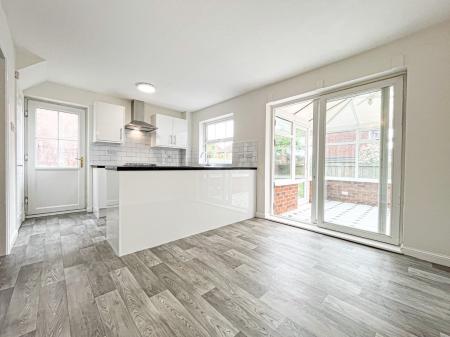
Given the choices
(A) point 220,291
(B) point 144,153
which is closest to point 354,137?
(A) point 220,291

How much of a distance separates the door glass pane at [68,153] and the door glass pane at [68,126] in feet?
0.32

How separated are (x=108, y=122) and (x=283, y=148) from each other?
341 centimetres

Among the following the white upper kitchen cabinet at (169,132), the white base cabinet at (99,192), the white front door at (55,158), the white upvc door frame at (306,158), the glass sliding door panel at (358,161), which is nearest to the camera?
the glass sliding door panel at (358,161)

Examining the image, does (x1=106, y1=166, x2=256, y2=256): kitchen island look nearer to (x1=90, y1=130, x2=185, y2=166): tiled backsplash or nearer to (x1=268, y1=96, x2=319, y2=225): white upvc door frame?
(x1=268, y1=96, x2=319, y2=225): white upvc door frame

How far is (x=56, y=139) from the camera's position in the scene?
3.47 m

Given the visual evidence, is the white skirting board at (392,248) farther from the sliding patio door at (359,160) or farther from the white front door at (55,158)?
the white front door at (55,158)

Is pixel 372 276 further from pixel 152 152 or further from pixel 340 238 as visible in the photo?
pixel 152 152

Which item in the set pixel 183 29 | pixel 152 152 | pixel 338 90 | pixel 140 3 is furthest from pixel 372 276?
pixel 152 152

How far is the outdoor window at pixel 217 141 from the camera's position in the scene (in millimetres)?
4234

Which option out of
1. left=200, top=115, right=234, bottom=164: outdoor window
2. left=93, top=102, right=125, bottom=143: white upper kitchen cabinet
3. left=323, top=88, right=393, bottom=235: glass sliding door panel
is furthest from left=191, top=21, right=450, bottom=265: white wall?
left=93, top=102, right=125, bottom=143: white upper kitchen cabinet

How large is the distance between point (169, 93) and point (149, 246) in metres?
2.92

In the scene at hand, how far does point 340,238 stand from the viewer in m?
2.50

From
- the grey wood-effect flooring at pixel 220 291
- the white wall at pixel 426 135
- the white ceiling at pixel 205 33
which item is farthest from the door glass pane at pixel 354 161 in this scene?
the white ceiling at pixel 205 33

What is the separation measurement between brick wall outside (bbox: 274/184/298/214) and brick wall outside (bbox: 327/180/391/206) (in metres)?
1.05
